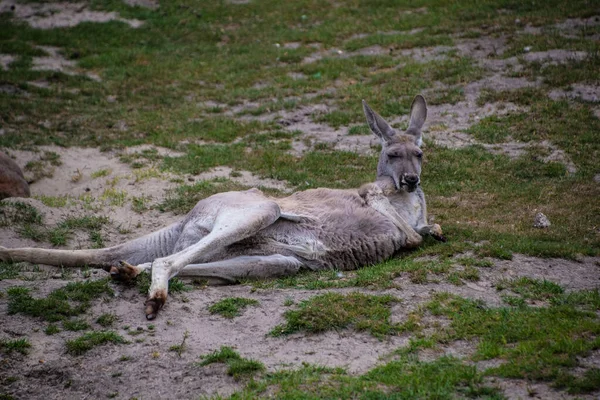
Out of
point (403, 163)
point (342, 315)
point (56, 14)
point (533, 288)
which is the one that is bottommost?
point (533, 288)

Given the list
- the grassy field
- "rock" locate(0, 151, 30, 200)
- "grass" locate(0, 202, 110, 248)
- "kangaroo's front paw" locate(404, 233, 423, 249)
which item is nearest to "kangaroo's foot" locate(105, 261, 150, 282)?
the grassy field

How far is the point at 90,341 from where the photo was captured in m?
5.53

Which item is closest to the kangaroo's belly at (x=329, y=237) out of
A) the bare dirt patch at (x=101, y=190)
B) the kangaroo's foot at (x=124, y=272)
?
the kangaroo's foot at (x=124, y=272)

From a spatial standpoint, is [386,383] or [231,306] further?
[231,306]

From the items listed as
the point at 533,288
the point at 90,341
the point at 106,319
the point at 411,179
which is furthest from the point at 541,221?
the point at 90,341

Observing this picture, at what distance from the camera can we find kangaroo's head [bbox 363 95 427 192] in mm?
7836

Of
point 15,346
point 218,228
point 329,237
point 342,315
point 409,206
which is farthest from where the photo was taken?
point 409,206

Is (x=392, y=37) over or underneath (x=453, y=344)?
over

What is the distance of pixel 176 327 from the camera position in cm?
578

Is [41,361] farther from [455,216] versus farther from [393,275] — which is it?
[455,216]

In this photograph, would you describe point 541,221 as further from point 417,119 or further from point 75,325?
point 75,325

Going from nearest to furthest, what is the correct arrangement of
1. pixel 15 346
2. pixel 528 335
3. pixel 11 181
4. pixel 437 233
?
pixel 528 335, pixel 15 346, pixel 437 233, pixel 11 181

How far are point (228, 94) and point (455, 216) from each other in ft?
23.5

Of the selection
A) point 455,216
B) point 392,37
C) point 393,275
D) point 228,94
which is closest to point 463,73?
point 392,37
